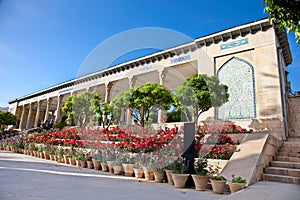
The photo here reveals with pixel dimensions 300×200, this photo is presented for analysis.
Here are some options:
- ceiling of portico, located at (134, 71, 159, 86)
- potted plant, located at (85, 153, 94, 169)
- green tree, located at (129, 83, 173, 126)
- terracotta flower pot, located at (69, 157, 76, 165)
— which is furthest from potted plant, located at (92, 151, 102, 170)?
ceiling of portico, located at (134, 71, 159, 86)

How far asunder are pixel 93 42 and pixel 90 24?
2.70ft

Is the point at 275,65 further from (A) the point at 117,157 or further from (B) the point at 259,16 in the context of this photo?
(A) the point at 117,157

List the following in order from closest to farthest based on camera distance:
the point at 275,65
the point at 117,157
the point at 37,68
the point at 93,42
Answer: the point at 37,68 < the point at 117,157 < the point at 93,42 < the point at 275,65

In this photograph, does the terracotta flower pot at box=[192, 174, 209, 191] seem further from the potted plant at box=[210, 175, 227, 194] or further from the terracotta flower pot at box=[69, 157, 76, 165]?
the terracotta flower pot at box=[69, 157, 76, 165]

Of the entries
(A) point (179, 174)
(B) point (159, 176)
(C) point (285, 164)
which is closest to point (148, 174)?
(B) point (159, 176)

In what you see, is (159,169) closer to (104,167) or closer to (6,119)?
(104,167)

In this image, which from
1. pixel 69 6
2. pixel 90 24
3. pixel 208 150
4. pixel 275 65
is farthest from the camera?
pixel 275 65

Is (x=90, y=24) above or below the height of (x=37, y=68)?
above

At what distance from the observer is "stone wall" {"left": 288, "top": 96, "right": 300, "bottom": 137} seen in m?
12.1

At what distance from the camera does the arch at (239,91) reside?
12.2 metres

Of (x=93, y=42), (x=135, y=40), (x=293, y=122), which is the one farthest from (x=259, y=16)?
(x=93, y=42)

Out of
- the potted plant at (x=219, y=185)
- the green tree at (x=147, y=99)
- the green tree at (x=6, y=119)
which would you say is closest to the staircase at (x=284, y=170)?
the potted plant at (x=219, y=185)

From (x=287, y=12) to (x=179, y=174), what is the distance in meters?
3.47

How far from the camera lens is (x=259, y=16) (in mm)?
12688
